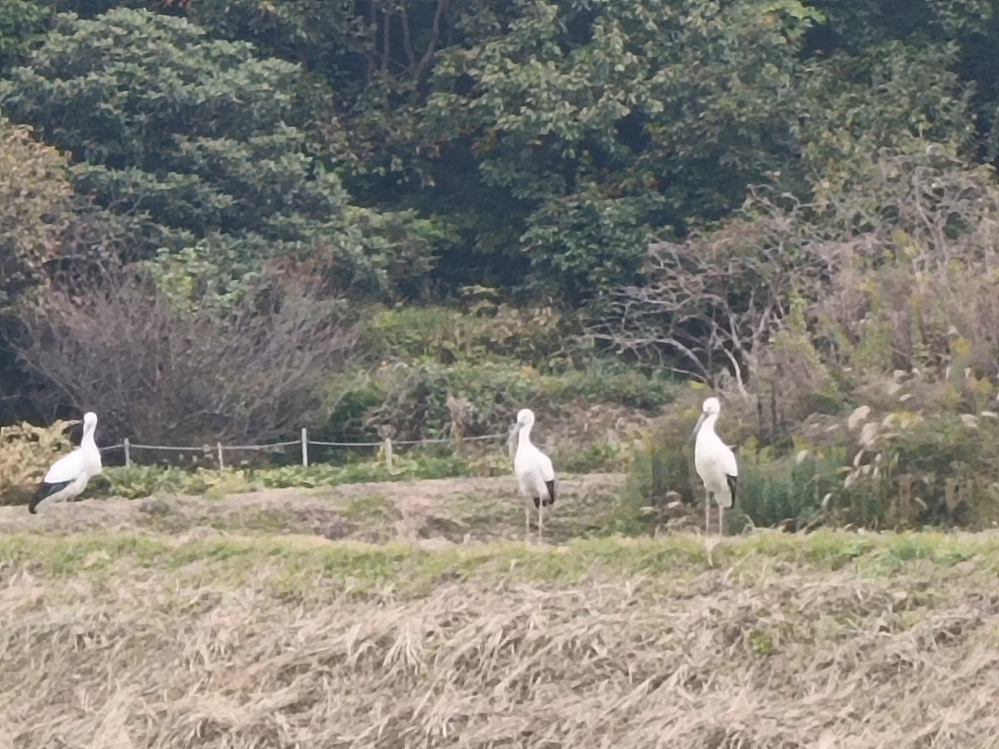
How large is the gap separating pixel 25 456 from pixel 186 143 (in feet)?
19.5

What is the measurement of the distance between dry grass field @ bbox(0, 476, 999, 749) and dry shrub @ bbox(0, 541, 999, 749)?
0.03 feet

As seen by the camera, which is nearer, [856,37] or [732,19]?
[732,19]

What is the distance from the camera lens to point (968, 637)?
773 centimetres

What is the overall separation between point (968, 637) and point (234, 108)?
13.7m

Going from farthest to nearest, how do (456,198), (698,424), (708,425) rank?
1. (456,198)
2. (698,424)
3. (708,425)

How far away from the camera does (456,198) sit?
75.2ft

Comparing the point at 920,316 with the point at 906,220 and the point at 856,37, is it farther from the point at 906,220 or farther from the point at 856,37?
the point at 856,37

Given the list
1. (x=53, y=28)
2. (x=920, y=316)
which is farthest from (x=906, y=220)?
(x=53, y=28)

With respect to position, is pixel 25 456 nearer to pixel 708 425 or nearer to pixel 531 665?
pixel 708 425

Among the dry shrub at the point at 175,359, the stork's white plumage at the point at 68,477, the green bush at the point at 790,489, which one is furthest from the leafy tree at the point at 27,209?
the green bush at the point at 790,489

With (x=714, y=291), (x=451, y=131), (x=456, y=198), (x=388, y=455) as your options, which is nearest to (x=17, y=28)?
(x=451, y=131)

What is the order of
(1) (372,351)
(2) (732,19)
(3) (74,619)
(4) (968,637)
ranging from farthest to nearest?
(2) (732,19), (1) (372,351), (3) (74,619), (4) (968,637)

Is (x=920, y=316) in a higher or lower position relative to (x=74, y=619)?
higher

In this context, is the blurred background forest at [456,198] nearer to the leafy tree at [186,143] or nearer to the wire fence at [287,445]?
the leafy tree at [186,143]
